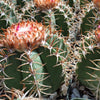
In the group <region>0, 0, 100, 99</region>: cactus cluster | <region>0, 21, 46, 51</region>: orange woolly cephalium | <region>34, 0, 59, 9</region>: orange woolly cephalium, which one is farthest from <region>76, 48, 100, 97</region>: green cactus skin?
<region>34, 0, 59, 9</region>: orange woolly cephalium

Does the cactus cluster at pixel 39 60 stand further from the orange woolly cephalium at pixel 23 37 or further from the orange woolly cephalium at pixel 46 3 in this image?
the orange woolly cephalium at pixel 46 3

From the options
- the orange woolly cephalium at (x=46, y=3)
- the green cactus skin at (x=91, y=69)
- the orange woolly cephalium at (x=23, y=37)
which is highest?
the orange woolly cephalium at (x=46, y=3)

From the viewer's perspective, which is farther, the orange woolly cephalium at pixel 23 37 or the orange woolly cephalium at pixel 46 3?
the orange woolly cephalium at pixel 46 3

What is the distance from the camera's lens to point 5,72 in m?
1.06

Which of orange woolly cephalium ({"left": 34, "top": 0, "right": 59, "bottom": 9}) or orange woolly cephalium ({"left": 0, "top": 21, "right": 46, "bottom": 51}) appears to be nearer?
orange woolly cephalium ({"left": 0, "top": 21, "right": 46, "bottom": 51})

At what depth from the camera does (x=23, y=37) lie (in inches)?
37.2

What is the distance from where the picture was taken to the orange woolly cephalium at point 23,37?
37.4 inches

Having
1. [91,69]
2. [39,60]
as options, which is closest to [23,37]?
[39,60]

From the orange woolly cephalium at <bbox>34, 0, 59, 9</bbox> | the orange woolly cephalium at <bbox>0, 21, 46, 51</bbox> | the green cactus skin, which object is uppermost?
the orange woolly cephalium at <bbox>34, 0, 59, 9</bbox>

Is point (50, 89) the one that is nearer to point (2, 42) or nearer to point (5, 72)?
point (5, 72)

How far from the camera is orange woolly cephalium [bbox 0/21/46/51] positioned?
37.4 inches

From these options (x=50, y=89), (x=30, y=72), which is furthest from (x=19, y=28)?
(x=50, y=89)

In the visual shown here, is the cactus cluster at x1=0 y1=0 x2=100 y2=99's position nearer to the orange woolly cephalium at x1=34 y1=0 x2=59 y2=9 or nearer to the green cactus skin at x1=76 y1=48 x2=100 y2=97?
the green cactus skin at x1=76 y1=48 x2=100 y2=97

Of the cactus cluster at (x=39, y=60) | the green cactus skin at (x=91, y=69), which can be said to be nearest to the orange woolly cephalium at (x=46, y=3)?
the cactus cluster at (x=39, y=60)
